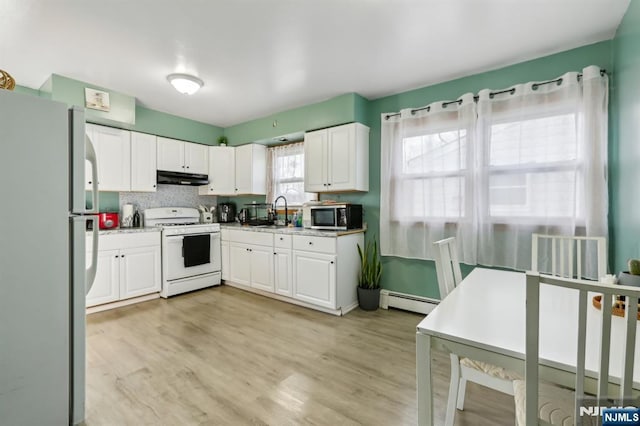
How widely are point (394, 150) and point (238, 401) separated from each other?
280 cm

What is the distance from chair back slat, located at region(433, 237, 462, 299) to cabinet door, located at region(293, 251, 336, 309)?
1.44 metres

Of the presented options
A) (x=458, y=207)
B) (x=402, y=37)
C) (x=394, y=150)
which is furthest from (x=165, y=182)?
(x=458, y=207)

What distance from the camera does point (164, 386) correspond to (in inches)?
74.3

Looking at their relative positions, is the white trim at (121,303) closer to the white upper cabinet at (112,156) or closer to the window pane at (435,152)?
the white upper cabinet at (112,156)

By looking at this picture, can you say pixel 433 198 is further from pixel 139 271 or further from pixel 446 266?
pixel 139 271

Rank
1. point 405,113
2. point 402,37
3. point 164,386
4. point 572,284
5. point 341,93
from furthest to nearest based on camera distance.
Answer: point 341,93, point 405,113, point 402,37, point 164,386, point 572,284

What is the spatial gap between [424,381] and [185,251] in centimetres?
357

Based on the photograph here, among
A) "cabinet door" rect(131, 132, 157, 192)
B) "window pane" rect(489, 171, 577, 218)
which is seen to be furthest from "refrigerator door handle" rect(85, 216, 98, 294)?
"window pane" rect(489, 171, 577, 218)

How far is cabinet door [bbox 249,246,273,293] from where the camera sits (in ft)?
12.1

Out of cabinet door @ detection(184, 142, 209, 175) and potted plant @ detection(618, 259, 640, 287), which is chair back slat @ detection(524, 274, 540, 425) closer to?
potted plant @ detection(618, 259, 640, 287)

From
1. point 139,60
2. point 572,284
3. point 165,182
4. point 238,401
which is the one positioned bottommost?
point 238,401

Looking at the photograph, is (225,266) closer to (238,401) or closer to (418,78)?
(238,401)

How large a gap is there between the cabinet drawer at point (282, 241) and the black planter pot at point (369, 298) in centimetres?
103

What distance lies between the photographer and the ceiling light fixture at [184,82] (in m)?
2.86
